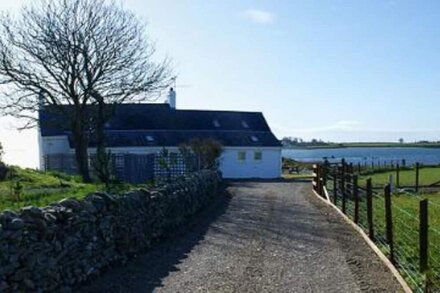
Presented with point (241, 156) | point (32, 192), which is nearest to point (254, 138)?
point (241, 156)

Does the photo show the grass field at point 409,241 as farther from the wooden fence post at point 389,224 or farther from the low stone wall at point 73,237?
the low stone wall at point 73,237

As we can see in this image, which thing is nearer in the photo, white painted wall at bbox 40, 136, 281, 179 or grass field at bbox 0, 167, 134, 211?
grass field at bbox 0, 167, 134, 211

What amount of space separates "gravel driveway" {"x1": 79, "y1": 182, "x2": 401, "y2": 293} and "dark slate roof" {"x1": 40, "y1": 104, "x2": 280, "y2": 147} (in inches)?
1216

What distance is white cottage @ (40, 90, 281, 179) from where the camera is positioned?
45875mm

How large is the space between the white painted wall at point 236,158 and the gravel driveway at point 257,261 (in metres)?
30.0

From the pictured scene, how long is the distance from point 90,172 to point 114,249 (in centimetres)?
2566

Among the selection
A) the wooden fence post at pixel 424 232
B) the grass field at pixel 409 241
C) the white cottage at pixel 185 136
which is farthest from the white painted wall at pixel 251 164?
the wooden fence post at pixel 424 232

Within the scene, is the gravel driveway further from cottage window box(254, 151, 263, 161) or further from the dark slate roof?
cottage window box(254, 151, 263, 161)

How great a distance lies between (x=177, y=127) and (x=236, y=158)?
499 centimetres

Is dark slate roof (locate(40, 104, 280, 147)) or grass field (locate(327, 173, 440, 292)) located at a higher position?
dark slate roof (locate(40, 104, 280, 147))

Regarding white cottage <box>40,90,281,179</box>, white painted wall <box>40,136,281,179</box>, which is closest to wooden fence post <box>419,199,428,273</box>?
white cottage <box>40,90,281,179</box>

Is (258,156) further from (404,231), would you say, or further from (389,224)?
(389,224)

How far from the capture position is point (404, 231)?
13406 mm

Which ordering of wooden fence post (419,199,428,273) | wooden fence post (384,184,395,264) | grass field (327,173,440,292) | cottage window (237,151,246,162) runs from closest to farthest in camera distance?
wooden fence post (419,199,428,273)
grass field (327,173,440,292)
wooden fence post (384,184,395,264)
cottage window (237,151,246,162)
